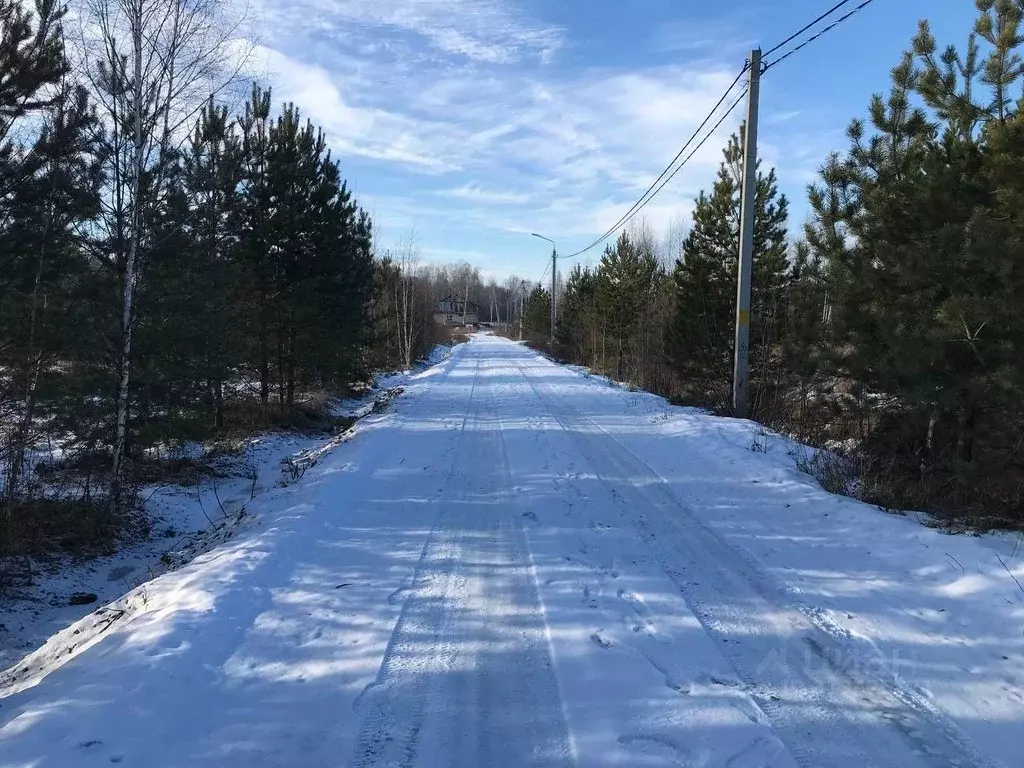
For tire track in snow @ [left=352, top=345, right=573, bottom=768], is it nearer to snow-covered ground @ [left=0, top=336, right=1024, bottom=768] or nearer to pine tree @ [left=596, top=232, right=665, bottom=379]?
snow-covered ground @ [left=0, top=336, right=1024, bottom=768]

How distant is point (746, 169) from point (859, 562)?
901 cm

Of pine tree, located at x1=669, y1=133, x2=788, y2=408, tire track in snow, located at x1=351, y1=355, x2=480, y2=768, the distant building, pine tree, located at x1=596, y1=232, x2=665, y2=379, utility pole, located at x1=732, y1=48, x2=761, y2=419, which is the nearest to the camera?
tire track in snow, located at x1=351, y1=355, x2=480, y2=768

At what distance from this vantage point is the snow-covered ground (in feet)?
10.2

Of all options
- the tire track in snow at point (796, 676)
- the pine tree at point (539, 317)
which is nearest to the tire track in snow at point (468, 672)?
the tire track in snow at point (796, 676)

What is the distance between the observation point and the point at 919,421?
6.86 m

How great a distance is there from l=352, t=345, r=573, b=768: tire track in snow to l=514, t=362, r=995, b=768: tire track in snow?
108 centimetres

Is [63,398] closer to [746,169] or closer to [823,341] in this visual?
[823,341]

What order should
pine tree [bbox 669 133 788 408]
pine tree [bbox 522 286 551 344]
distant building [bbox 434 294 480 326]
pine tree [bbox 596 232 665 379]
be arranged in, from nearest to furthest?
pine tree [bbox 669 133 788 408], pine tree [bbox 596 232 665 379], pine tree [bbox 522 286 551 344], distant building [bbox 434 294 480 326]

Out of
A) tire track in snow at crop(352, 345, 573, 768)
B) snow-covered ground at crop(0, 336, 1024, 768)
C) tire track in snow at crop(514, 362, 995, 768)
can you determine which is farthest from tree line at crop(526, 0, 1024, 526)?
tire track in snow at crop(352, 345, 573, 768)

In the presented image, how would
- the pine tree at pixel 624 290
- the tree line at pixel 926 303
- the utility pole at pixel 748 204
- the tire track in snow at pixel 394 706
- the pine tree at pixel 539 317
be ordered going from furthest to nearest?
the pine tree at pixel 539 317, the pine tree at pixel 624 290, the utility pole at pixel 748 204, the tree line at pixel 926 303, the tire track in snow at pixel 394 706

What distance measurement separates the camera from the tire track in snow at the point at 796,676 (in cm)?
306

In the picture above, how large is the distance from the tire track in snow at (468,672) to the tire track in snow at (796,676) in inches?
42.6

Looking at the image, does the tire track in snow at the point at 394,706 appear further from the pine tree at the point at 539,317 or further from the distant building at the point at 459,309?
the distant building at the point at 459,309

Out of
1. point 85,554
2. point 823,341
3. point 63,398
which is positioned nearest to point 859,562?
point 823,341
